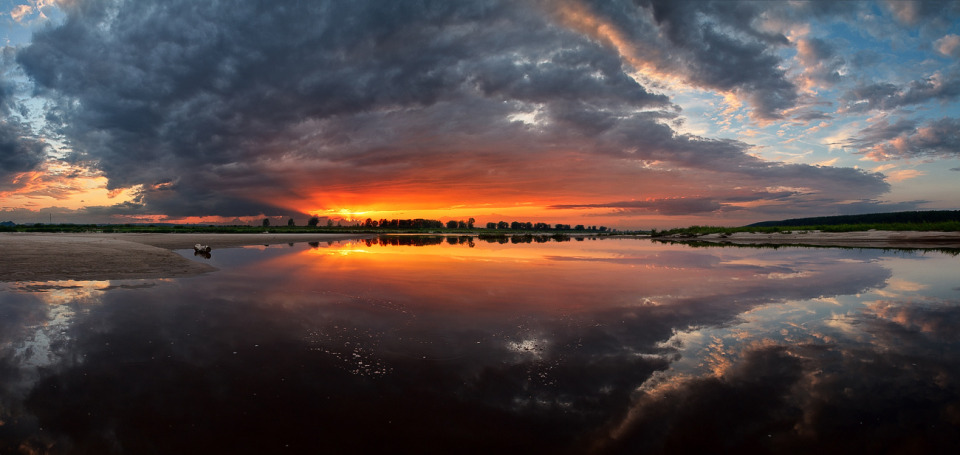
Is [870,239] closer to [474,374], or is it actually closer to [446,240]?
[446,240]

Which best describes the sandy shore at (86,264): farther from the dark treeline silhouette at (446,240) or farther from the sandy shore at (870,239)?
the sandy shore at (870,239)

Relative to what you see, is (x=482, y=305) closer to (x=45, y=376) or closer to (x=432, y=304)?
(x=432, y=304)

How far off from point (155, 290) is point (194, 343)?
22.6 feet

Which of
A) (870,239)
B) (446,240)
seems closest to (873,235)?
(870,239)

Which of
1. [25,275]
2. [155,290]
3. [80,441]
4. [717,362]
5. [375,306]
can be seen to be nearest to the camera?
[80,441]

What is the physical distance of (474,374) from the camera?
5652mm

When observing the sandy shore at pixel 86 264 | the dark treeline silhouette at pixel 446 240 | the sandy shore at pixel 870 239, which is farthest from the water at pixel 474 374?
the sandy shore at pixel 870 239

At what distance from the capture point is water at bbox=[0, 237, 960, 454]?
13.3ft

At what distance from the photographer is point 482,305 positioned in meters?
10.5

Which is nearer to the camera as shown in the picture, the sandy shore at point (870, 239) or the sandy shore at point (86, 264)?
the sandy shore at point (86, 264)

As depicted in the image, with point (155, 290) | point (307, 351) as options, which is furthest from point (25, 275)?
point (307, 351)

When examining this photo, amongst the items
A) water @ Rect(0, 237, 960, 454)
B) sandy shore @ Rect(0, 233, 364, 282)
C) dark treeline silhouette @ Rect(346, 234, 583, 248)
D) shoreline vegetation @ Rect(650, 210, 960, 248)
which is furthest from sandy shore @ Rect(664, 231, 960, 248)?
sandy shore @ Rect(0, 233, 364, 282)

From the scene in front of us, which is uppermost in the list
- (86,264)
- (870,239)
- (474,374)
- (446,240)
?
(870,239)

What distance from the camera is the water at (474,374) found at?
4.06 metres
